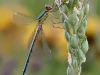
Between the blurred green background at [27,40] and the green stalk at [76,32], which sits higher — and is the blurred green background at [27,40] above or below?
below

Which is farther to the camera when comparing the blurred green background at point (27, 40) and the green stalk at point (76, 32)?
the blurred green background at point (27, 40)

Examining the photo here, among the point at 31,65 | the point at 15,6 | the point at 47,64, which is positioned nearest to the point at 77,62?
the point at 31,65

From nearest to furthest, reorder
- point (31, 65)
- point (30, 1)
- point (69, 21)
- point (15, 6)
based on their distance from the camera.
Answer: point (69, 21), point (31, 65), point (15, 6), point (30, 1)

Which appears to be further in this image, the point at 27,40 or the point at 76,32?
the point at 27,40

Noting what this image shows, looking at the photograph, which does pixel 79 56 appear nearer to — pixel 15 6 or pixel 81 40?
pixel 81 40

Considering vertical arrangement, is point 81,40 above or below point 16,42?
above
